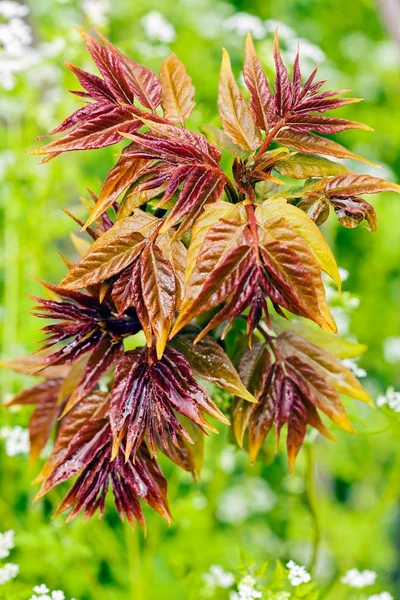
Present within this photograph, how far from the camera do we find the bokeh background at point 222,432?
895 millimetres

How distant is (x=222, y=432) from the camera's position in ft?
2.95

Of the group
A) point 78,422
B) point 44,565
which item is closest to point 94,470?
point 78,422

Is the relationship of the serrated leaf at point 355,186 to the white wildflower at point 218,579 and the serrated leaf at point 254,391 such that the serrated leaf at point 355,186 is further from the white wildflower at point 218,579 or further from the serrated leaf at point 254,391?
the white wildflower at point 218,579

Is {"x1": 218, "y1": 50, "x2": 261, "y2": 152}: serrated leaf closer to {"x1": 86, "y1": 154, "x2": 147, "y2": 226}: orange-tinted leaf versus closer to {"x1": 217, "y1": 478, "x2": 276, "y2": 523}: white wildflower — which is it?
{"x1": 86, "y1": 154, "x2": 147, "y2": 226}: orange-tinted leaf

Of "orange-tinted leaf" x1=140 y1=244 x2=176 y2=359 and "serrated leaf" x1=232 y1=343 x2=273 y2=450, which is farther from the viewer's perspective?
"serrated leaf" x1=232 y1=343 x2=273 y2=450

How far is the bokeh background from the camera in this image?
0.90 m

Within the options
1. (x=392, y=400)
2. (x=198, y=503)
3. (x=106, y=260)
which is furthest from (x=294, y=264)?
(x=198, y=503)

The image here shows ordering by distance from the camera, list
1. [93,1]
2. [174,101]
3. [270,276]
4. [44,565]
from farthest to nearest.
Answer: [93,1] → [44,565] → [174,101] → [270,276]

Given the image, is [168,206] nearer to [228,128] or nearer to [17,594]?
[228,128]

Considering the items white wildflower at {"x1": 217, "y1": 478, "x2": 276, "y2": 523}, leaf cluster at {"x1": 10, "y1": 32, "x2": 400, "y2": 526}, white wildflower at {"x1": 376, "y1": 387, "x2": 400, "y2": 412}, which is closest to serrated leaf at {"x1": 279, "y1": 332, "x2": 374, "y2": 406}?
leaf cluster at {"x1": 10, "y1": 32, "x2": 400, "y2": 526}

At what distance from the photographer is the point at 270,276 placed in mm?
429

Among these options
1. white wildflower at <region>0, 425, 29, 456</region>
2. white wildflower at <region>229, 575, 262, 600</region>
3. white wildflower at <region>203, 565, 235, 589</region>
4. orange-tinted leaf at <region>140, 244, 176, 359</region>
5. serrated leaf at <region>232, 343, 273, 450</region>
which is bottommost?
white wildflower at <region>203, 565, 235, 589</region>

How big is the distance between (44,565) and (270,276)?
0.68 metres

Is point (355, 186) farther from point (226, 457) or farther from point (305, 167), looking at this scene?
point (226, 457)
